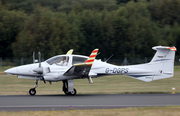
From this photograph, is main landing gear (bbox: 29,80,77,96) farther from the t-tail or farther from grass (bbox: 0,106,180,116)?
grass (bbox: 0,106,180,116)

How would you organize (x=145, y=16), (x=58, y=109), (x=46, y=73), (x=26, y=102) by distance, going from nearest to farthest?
(x=58, y=109)
(x=26, y=102)
(x=46, y=73)
(x=145, y=16)

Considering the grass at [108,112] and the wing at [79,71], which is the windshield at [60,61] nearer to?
the wing at [79,71]

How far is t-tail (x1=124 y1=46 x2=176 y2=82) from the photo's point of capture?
567 inches

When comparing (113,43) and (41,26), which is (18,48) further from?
(113,43)

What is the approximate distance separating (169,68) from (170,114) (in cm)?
615

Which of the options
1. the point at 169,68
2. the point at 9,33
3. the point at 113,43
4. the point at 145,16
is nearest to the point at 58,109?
the point at 169,68

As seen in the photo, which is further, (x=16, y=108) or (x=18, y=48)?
(x=18, y=48)

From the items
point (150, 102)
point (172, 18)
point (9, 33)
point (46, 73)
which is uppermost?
point (172, 18)

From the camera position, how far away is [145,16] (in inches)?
1954

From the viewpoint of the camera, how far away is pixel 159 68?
1452 centimetres

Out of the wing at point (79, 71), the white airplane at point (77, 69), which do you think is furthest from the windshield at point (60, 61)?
the wing at point (79, 71)

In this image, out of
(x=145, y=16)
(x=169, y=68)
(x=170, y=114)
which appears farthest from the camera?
(x=145, y=16)

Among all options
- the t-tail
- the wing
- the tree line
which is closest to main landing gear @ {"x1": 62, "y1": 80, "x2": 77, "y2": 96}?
the wing

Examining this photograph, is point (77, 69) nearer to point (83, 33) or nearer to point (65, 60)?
point (65, 60)
